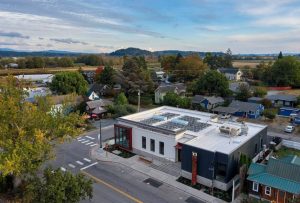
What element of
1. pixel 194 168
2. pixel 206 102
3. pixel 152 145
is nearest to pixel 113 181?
pixel 152 145

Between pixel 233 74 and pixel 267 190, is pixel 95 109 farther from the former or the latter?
pixel 233 74

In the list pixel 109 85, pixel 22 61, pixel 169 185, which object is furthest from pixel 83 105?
pixel 22 61

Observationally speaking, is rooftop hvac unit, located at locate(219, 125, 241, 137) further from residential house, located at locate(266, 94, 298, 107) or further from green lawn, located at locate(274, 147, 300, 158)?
residential house, located at locate(266, 94, 298, 107)

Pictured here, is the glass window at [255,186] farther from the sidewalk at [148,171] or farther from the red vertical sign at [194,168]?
the red vertical sign at [194,168]

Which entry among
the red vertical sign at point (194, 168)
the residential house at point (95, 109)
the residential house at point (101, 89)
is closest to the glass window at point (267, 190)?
the red vertical sign at point (194, 168)

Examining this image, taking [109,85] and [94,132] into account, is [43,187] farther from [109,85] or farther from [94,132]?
[109,85]

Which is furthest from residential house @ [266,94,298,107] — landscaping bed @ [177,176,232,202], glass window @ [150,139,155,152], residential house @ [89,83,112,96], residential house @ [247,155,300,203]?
landscaping bed @ [177,176,232,202]
